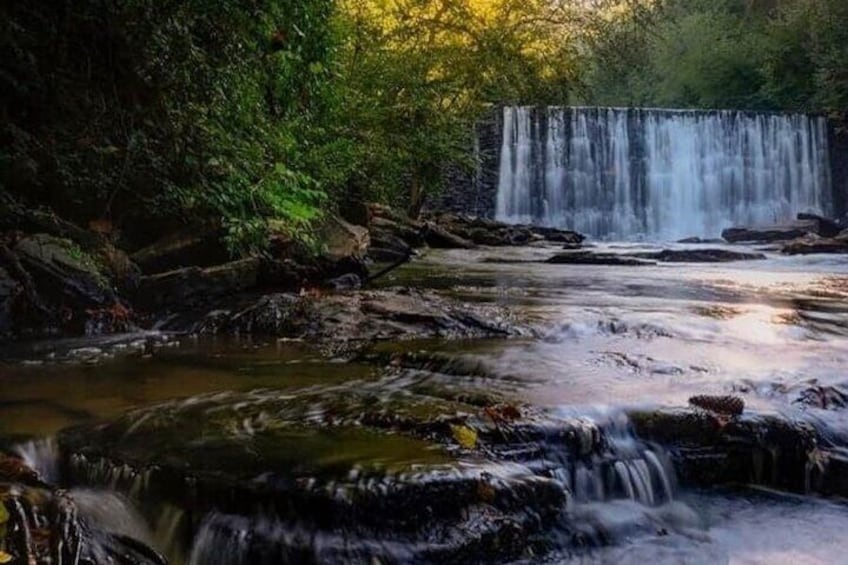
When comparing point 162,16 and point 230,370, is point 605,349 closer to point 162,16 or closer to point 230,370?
point 230,370

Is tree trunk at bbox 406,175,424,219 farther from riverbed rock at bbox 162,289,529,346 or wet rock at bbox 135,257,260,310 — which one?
riverbed rock at bbox 162,289,529,346

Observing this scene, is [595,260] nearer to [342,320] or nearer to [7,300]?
[342,320]

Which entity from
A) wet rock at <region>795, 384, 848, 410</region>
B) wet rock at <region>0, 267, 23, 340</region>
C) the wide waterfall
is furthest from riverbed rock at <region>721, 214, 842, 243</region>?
wet rock at <region>0, 267, 23, 340</region>

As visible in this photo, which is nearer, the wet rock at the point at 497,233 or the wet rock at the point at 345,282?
the wet rock at the point at 345,282

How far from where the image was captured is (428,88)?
1620 cm

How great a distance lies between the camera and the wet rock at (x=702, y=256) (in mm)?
16172

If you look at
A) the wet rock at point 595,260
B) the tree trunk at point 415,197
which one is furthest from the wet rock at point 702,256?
the tree trunk at point 415,197

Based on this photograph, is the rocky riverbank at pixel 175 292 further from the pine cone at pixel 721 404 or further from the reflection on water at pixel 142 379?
the pine cone at pixel 721 404

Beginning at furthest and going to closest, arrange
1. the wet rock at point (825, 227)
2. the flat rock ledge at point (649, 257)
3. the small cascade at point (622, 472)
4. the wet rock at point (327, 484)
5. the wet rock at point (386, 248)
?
the wet rock at point (825, 227) → the flat rock ledge at point (649, 257) → the wet rock at point (386, 248) → the small cascade at point (622, 472) → the wet rock at point (327, 484)

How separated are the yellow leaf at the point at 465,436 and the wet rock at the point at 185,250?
15.4 ft

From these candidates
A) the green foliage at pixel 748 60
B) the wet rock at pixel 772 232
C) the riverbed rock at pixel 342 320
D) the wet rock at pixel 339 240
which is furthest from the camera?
the green foliage at pixel 748 60

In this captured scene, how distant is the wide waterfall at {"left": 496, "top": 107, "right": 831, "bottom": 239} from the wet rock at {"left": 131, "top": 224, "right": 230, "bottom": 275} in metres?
19.0

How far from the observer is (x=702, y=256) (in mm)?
16375

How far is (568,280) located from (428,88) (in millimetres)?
6028
